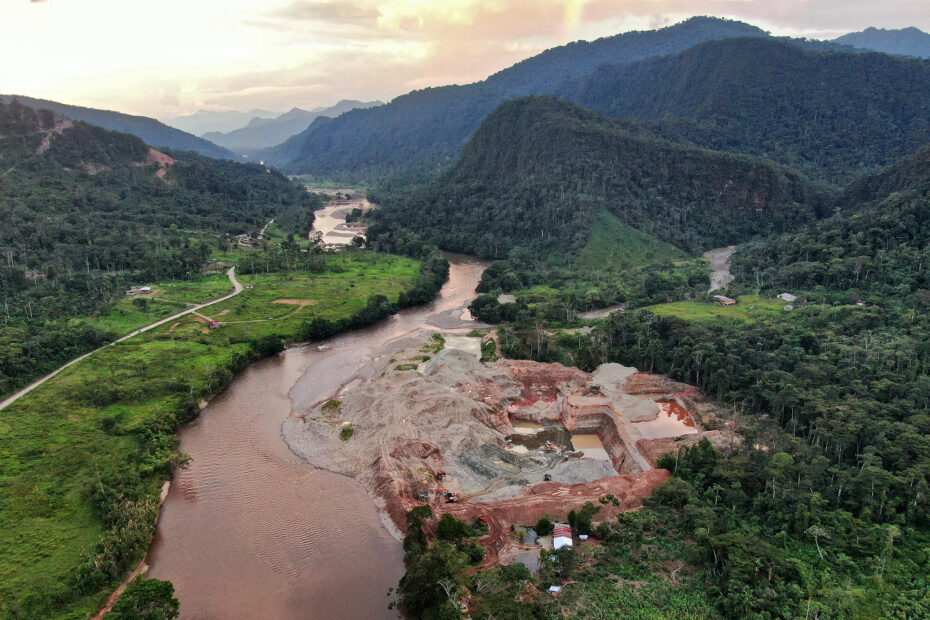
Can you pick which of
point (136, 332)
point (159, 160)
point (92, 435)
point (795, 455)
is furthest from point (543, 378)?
point (159, 160)

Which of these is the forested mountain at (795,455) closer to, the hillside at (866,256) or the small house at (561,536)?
the hillside at (866,256)

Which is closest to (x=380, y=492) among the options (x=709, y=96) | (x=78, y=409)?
(x=78, y=409)

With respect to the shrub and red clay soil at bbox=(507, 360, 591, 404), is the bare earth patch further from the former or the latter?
the shrub

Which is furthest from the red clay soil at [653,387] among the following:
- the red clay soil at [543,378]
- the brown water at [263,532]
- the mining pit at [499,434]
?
the brown water at [263,532]

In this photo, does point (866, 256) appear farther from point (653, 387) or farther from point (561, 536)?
point (561, 536)

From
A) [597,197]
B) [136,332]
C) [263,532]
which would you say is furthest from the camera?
[597,197]

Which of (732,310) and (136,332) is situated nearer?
(136,332)
